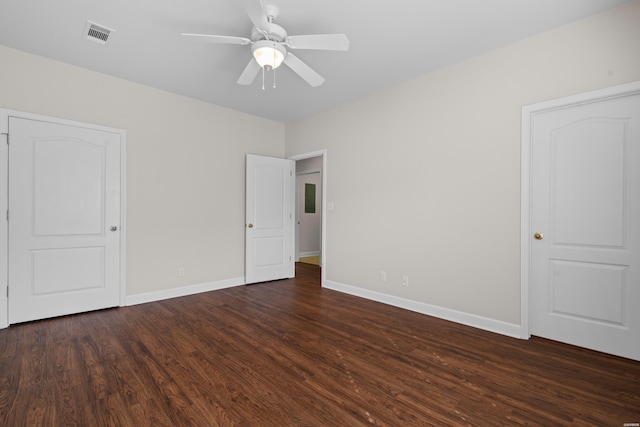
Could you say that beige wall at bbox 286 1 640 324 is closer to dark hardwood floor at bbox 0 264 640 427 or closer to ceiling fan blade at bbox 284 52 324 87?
dark hardwood floor at bbox 0 264 640 427

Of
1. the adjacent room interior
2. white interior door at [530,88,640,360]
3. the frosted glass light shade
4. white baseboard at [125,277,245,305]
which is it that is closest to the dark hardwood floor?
the adjacent room interior

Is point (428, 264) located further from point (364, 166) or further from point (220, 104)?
point (220, 104)

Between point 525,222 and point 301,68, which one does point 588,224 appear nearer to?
point 525,222

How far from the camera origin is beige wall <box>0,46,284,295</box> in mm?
3250

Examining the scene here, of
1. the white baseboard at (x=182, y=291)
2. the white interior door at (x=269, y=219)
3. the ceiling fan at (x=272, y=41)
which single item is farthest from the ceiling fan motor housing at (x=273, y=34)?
the white baseboard at (x=182, y=291)

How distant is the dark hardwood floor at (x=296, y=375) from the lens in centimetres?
173

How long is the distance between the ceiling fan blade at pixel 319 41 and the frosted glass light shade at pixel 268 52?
105 millimetres

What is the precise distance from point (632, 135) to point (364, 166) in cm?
255

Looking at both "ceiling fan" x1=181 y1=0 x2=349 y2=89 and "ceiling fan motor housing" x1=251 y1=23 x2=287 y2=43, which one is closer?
"ceiling fan" x1=181 y1=0 x2=349 y2=89

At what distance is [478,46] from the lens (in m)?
2.89

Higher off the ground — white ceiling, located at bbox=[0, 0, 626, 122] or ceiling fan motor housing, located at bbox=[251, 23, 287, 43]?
white ceiling, located at bbox=[0, 0, 626, 122]

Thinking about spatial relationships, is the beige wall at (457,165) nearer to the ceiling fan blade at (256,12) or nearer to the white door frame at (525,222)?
the white door frame at (525,222)

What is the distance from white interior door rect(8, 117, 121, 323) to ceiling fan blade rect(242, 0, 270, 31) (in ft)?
8.42

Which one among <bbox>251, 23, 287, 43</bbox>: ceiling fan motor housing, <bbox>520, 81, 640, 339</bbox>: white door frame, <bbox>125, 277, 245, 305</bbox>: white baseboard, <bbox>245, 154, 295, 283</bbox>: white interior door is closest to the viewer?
<bbox>251, 23, 287, 43</bbox>: ceiling fan motor housing
